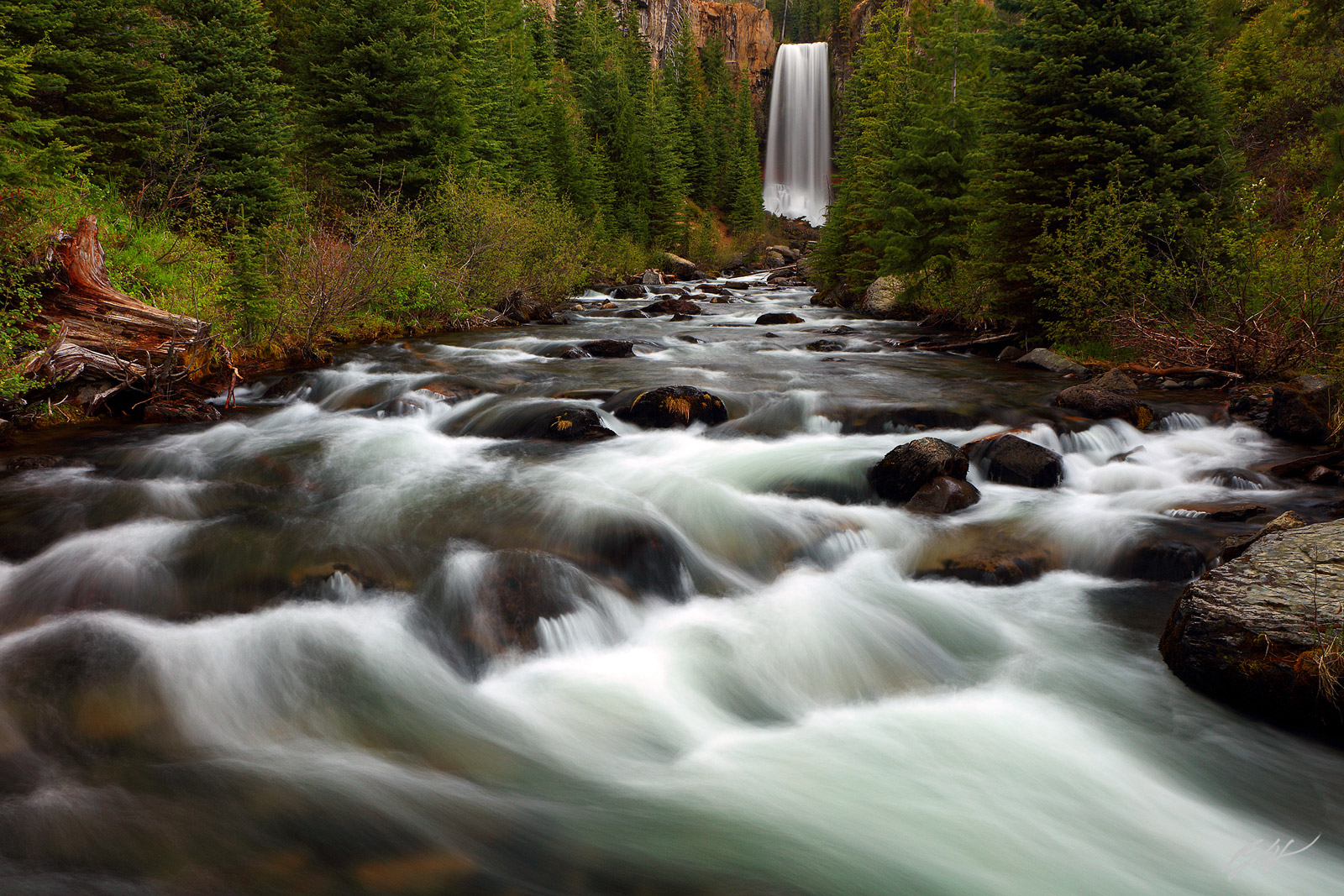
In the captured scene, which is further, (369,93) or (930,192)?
(930,192)

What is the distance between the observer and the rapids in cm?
351

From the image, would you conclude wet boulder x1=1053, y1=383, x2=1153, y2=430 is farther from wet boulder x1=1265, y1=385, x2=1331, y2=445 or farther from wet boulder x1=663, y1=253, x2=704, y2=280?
wet boulder x1=663, y1=253, x2=704, y2=280

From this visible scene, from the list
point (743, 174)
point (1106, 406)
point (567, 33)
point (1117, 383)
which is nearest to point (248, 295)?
point (1106, 406)

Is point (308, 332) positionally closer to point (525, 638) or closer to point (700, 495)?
point (700, 495)

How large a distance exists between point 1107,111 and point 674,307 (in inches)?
608

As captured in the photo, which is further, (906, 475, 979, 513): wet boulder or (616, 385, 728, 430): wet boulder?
(616, 385, 728, 430): wet boulder

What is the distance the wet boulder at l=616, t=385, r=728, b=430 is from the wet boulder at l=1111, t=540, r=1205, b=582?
5.68 metres

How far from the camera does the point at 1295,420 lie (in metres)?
9.60

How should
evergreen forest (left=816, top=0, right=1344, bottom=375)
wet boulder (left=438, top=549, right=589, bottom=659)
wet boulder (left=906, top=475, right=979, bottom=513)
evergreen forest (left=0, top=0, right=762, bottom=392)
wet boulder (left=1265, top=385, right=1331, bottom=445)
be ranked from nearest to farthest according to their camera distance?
1. wet boulder (left=438, top=549, right=589, bottom=659)
2. wet boulder (left=906, top=475, right=979, bottom=513)
3. wet boulder (left=1265, top=385, right=1331, bottom=445)
4. evergreen forest (left=0, top=0, right=762, bottom=392)
5. evergreen forest (left=816, top=0, right=1344, bottom=375)

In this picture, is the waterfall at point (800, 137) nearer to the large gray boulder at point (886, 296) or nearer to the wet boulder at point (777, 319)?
the large gray boulder at point (886, 296)

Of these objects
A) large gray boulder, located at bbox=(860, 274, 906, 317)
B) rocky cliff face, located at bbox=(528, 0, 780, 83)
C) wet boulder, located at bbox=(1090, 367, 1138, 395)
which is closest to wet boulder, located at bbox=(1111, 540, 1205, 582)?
wet boulder, located at bbox=(1090, 367, 1138, 395)

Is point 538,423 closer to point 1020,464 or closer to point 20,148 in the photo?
point 1020,464

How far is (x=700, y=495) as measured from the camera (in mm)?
8305

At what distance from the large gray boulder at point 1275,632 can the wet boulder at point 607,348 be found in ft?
41.8
